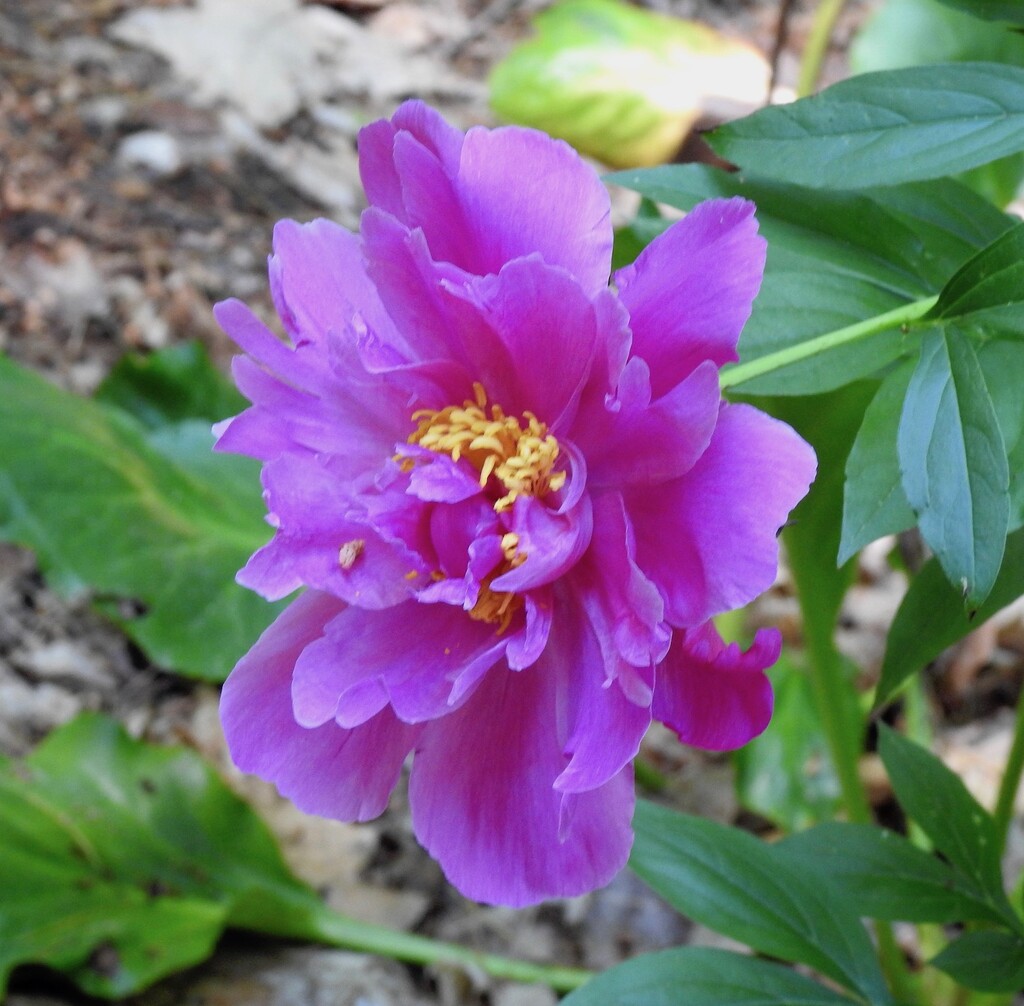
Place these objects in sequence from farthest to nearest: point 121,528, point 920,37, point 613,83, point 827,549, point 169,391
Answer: point 613,83, point 169,391, point 121,528, point 920,37, point 827,549

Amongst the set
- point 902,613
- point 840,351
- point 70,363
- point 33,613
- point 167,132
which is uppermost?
point 840,351

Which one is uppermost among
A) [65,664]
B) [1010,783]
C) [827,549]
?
[827,549]

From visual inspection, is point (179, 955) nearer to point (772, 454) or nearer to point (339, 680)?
point (339, 680)

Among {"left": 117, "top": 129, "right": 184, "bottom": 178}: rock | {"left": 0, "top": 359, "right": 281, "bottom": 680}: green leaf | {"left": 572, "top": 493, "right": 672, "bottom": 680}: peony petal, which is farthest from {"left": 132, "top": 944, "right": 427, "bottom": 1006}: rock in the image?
{"left": 117, "top": 129, "right": 184, "bottom": 178}: rock

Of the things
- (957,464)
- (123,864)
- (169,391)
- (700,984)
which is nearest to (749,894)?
(700,984)

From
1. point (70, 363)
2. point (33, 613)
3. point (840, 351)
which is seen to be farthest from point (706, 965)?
point (70, 363)

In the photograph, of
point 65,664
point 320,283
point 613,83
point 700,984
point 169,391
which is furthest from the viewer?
point 613,83

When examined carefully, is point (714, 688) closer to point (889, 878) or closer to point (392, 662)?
point (392, 662)

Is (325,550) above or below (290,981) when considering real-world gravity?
above
